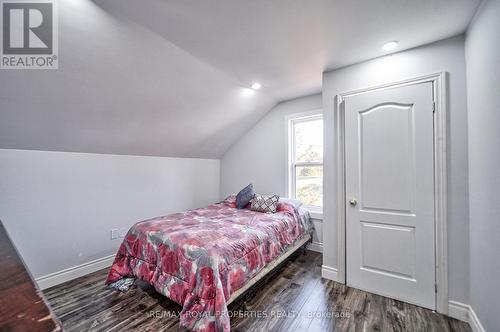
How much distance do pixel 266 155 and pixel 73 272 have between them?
3005 mm

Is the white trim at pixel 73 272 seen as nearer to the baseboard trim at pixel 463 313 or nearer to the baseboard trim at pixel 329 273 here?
the baseboard trim at pixel 329 273

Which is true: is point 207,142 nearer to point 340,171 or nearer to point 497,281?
point 340,171

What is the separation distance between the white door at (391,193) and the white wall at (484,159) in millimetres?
268

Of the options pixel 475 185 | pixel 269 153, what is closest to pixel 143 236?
pixel 269 153

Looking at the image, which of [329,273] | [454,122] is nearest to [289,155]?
[329,273]

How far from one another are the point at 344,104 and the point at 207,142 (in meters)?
2.29

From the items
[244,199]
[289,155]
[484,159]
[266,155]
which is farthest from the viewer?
[266,155]

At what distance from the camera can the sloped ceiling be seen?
1535 millimetres

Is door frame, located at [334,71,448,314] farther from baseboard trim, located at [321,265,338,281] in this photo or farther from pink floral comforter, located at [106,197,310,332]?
pink floral comforter, located at [106,197,310,332]

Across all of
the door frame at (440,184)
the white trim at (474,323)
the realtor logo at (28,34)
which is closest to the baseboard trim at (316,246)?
the door frame at (440,184)

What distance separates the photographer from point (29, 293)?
0.66 m

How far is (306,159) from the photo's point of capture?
346 cm

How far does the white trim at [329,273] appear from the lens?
2338 millimetres

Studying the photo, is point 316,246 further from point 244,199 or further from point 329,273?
point 244,199
